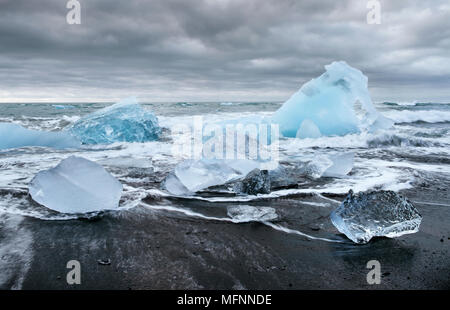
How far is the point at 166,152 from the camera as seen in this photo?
20.0ft

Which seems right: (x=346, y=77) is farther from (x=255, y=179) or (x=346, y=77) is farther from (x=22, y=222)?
(x=22, y=222)

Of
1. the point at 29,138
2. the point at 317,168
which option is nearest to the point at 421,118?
the point at 317,168

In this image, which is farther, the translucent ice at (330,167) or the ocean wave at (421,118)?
the ocean wave at (421,118)

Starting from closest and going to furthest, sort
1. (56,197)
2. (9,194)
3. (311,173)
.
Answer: (56,197)
(9,194)
(311,173)

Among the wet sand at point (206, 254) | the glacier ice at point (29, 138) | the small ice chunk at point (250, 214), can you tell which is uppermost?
the glacier ice at point (29, 138)

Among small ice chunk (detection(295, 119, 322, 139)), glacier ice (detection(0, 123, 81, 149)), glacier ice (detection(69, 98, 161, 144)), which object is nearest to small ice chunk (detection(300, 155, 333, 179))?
small ice chunk (detection(295, 119, 322, 139))

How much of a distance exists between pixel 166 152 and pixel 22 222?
3.83 m

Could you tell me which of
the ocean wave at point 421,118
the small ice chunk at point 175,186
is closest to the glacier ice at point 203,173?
the small ice chunk at point 175,186

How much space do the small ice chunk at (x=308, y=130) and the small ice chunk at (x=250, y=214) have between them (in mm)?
5957

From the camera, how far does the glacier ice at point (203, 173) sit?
10.6 ft

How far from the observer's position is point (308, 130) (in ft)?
26.9

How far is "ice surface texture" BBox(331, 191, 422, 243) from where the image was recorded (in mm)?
2092

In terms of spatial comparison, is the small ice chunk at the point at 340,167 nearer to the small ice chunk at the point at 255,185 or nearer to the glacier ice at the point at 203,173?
the glacier ice at the point at 203,173
